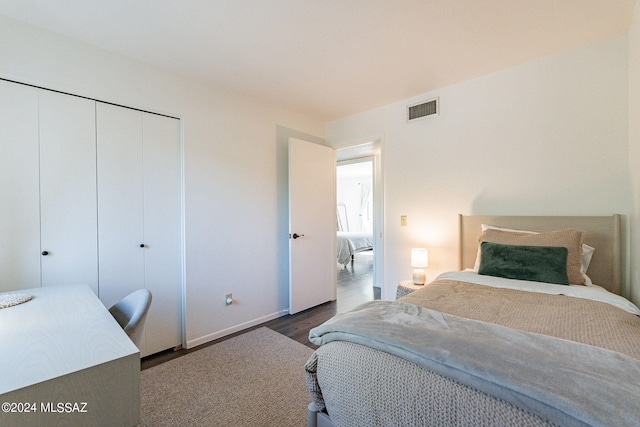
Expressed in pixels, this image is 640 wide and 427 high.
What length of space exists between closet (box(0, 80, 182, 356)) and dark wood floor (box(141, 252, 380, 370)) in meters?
0.14

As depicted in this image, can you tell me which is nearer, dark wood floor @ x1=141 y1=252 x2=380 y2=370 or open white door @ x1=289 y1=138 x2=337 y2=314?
dark wood floor @ x1=141 y1=252 x2=380 y2=370

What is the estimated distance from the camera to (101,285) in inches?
83.8

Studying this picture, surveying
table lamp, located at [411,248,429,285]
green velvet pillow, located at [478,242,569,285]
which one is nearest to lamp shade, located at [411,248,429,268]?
table lamp, located at [411,248,429,285]

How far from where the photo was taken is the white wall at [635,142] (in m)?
1.74

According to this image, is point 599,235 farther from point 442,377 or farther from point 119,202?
point 119,202

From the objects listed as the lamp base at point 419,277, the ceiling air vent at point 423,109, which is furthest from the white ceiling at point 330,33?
the lamp base at point 419,277

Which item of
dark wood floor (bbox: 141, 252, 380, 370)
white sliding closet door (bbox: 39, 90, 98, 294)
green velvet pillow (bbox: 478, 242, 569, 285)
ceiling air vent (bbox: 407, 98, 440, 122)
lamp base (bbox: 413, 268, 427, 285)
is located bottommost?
dark wood floor (bbox: 141, 252, 380, 370)

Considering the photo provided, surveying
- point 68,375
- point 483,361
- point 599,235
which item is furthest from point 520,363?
point 599,235

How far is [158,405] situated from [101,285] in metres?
1.00

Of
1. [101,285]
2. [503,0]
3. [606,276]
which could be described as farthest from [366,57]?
[101,285]

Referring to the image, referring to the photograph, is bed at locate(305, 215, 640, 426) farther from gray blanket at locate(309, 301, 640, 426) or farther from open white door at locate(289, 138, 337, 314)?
open white door at locate(289, 138, 337, 314)

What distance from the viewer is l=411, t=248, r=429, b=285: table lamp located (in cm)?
278

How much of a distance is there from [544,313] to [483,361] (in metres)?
0.82

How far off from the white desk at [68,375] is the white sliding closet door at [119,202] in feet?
A: 3.60
